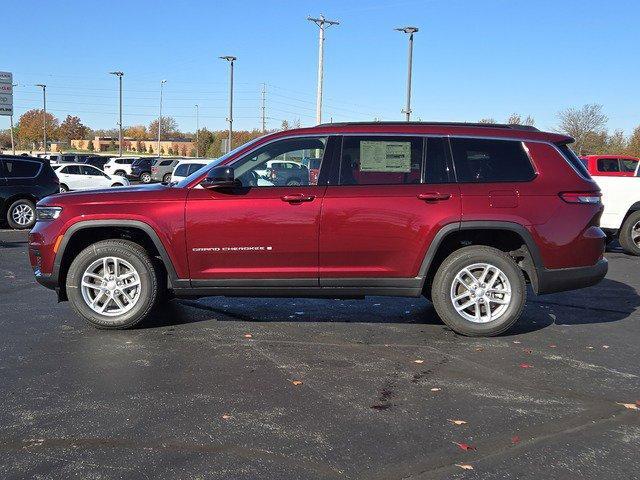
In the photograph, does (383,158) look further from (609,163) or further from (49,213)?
(609,163)

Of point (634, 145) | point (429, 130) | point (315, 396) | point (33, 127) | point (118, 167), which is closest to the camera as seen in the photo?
point (315, 396)

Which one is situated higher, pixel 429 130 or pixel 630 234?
pixel 429 130

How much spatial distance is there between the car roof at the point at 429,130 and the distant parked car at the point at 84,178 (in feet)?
69.9

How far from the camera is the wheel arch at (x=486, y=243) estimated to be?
562 centimetres

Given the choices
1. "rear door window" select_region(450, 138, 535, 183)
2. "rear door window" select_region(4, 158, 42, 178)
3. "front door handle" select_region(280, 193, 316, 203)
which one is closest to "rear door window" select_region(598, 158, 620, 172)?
"rear door window" select_region(450, 138, 535, 183)

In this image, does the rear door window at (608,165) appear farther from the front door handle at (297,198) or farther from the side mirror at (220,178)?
the side mirror at (220,178)

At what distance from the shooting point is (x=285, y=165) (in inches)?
229

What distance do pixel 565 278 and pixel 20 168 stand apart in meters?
Answer: 13.1

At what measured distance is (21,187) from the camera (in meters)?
14.9

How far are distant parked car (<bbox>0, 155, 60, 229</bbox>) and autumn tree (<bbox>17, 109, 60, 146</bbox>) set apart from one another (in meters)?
91.4

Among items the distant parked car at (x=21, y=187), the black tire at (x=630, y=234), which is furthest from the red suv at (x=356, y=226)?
the distant parked car at (x=21, y=187)

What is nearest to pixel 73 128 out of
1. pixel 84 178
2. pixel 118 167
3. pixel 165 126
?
pixel 165 126

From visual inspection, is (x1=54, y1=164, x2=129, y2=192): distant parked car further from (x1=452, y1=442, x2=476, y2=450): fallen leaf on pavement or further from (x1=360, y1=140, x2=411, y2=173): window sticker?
(x1=452, y1=442, x2=476, y2=450): fallen leaf on pavement

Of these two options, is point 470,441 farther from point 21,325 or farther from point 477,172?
point 21,325
